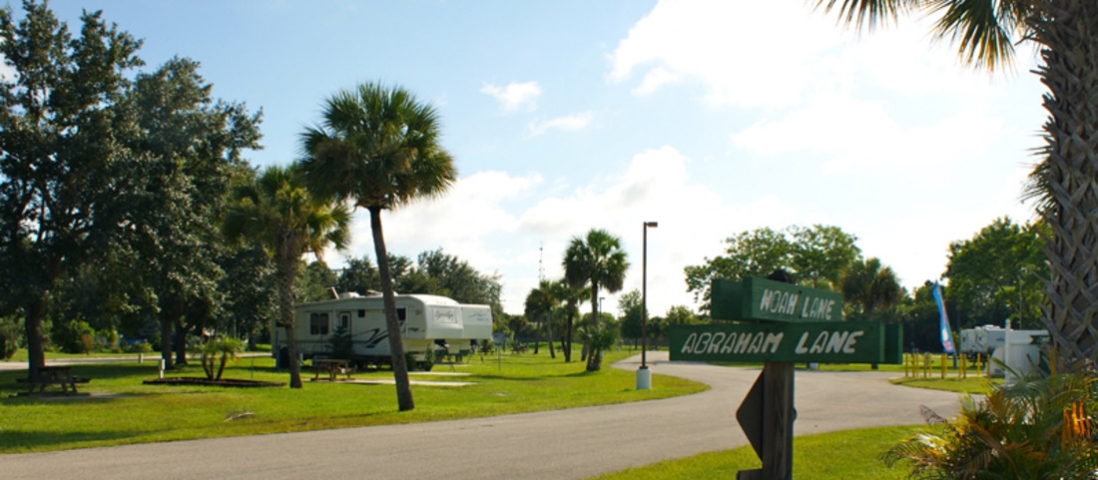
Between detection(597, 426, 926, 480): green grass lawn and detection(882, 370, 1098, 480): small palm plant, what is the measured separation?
2766mm

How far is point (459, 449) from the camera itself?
11180 millimetres

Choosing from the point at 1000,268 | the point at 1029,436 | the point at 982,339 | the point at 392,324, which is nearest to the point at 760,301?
the point at 1029,436

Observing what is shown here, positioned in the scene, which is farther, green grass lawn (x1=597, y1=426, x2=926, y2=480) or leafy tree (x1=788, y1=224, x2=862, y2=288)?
leafy tree (x1=788, y1=224, x2=862, y2=288)

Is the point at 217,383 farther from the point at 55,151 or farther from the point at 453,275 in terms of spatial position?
the point at 453,275

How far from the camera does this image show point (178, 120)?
74.6 feet

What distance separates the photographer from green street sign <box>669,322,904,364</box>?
14.7ft

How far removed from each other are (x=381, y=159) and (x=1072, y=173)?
504 inches

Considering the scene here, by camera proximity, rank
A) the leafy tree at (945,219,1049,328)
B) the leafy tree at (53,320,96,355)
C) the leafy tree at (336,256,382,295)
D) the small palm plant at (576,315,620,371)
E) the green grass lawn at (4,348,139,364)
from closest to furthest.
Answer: the small palm plant at (576,315,620,371)
the green grass lawn at (4,348,139,364)
the leafy tree at (53,320,96,355)
the leafy tree at (945,219,1049,328)
the leafy tree at (336,256,382,295)

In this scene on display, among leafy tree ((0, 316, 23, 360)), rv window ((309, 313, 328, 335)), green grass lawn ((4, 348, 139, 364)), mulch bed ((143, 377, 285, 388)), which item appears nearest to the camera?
mulch bed ((143, 377, 285, 388))

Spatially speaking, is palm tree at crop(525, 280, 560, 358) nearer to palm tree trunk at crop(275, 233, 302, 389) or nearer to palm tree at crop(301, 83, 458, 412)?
palm tree trunk at crop(275, 233, 302, 389)

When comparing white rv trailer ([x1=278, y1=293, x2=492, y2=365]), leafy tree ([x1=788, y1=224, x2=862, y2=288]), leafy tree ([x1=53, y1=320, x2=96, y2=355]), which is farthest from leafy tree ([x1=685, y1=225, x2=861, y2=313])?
leafy tree ([x1=53, y1=320, x2=96, y2=355])

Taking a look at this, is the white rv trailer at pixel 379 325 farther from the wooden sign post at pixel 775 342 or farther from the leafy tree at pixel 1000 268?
the leafy tree at pixel 1000 268

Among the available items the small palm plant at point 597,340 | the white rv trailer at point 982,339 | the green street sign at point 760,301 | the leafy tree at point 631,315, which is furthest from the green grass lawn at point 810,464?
the leafy tree at point 631,315

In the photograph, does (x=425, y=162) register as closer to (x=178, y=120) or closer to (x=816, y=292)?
(x=178, y=120)
